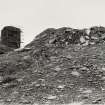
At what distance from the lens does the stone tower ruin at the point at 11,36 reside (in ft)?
65.4

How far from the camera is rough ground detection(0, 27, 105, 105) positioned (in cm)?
898

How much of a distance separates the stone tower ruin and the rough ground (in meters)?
6.18

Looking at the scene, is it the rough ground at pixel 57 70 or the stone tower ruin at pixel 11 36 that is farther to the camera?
the stone tower ruin at pixel 11 36

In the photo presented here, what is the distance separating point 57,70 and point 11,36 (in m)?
10.4

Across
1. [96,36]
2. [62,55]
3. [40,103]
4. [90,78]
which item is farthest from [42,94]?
[96,36]

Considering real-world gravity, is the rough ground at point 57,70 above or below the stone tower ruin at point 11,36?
below

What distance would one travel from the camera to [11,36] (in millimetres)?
20312

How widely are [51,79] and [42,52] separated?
2.45m

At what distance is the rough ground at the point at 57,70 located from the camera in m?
8.98

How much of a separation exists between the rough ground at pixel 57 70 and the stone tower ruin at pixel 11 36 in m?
6.18

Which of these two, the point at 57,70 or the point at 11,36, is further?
the point at 11,36

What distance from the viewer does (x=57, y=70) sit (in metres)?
10.7

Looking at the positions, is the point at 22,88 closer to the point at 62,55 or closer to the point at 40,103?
the point at 40,103

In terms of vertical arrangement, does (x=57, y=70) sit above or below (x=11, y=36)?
below
